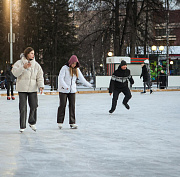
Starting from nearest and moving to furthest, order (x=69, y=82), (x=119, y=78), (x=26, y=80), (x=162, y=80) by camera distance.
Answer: (x=26, y=80)
(x=69, y=82)
(x=119, y=78)
(x=162, y=80)

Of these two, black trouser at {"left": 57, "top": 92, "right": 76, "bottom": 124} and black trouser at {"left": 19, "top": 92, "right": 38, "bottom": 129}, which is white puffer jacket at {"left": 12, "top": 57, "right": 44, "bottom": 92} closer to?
black trouser at {"left": 19, "top": 92, "right": 38, "bottom": 129}

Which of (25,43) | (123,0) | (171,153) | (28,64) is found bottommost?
(171,153)

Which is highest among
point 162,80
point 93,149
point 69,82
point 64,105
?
point 69,82

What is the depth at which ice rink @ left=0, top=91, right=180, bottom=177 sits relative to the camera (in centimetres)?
571

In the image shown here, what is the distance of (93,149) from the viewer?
737 cm

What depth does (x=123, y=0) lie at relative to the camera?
1458 inches

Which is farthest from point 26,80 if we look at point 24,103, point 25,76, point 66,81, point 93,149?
point 93,149

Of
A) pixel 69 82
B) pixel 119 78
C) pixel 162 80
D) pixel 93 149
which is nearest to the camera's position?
pixel 93 149

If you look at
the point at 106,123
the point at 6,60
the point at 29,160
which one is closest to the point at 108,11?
the point at 6,60

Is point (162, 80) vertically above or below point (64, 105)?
above

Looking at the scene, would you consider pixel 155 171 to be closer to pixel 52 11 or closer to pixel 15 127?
pixel 15 127

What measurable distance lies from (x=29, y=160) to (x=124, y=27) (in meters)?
30.6

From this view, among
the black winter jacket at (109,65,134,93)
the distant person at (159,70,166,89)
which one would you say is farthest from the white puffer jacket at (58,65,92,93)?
the distant person at (159,70,166,89)

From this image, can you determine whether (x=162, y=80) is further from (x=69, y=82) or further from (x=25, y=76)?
(x=25, y=76)
